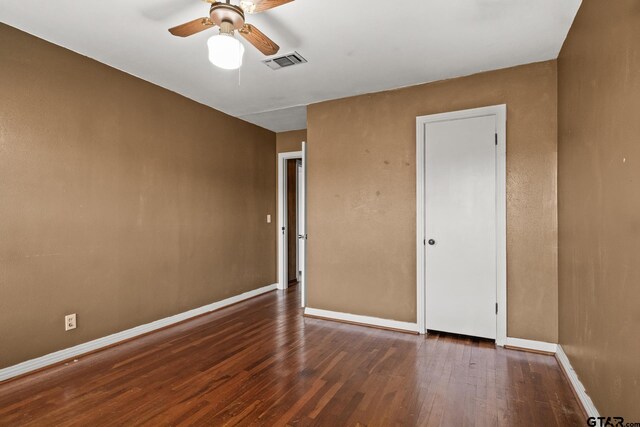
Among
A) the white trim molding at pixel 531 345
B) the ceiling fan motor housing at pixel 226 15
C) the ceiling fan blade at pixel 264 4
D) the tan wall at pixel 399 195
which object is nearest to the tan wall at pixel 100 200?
the tan wall at pixel 399 195

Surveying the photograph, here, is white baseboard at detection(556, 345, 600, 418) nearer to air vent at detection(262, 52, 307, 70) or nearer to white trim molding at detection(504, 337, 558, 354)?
white trim molding at detection(504, 337, 558, 354)

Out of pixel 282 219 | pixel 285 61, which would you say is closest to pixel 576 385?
pixel 285 61

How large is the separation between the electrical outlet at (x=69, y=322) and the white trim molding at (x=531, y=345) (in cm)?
386

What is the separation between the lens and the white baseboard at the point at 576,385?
2.01 meters

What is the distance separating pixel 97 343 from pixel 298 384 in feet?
6.47

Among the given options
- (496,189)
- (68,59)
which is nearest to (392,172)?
(496,189)

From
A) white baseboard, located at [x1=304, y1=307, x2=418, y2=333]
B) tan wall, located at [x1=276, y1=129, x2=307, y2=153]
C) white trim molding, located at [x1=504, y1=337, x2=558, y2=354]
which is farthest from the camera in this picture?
tan wall, located at [x1=276, y1=129, x2=307, y2=153]

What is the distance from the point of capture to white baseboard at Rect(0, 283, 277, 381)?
2566mm

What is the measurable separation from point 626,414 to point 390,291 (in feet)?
7.39

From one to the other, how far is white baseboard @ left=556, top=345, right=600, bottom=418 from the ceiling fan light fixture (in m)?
2.85

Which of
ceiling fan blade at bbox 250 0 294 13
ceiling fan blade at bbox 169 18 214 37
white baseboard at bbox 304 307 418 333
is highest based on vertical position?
ceiling fan blade at bbox 250 0 294 13

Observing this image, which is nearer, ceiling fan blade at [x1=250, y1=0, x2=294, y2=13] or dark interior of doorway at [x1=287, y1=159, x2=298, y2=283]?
ceiling fan blade at [x1=250, y1=0, x2=294, y2=13]

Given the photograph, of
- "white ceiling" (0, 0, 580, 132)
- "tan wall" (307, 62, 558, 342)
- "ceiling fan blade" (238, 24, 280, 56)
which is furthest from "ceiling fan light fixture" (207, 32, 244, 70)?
"tan wall" (307, 62, 558, 342)

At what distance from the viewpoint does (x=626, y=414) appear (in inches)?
61.8
